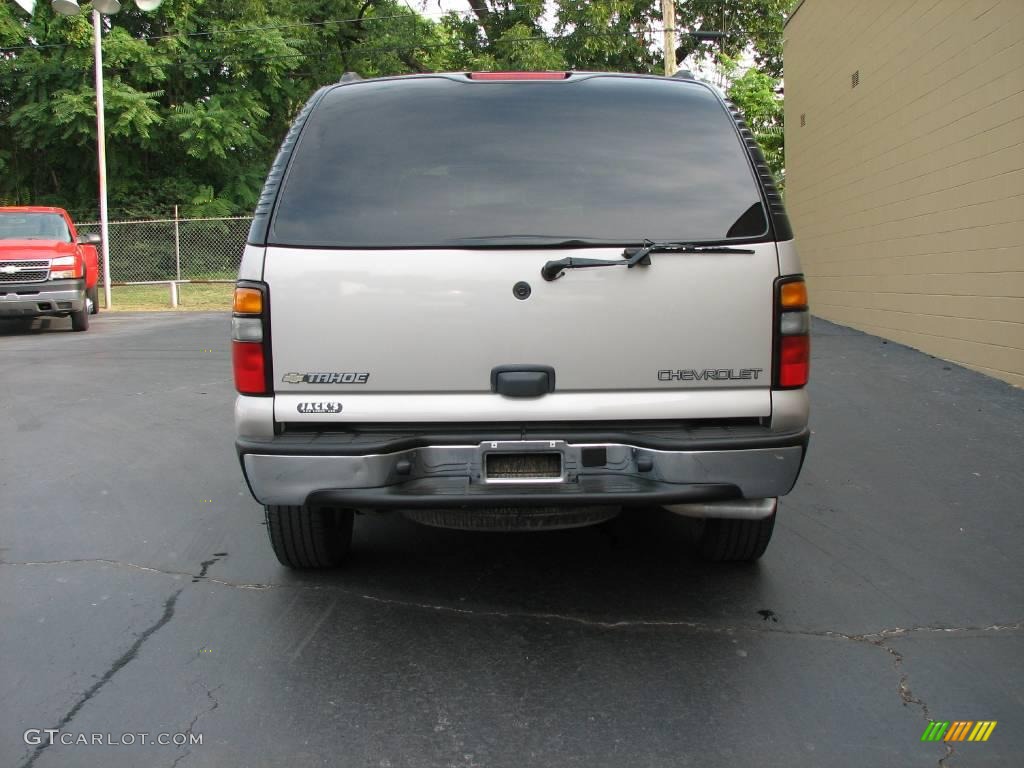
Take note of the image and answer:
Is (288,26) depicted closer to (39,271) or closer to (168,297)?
(168,297)

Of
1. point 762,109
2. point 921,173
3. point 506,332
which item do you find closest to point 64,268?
point 921,173

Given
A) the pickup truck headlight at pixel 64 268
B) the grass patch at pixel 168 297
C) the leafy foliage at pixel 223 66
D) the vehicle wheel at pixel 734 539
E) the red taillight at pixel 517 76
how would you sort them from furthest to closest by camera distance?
the leafy foliage at pixel 223 66 → the grass patch at pixel 168 297 → the pickup truck headlight at pixel 64 268 → the vehicle wheel at pixel 734 539 → the red taillight at pixel 517 76

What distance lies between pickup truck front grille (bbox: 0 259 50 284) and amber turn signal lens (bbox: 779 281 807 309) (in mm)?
13466

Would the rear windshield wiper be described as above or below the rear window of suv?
below

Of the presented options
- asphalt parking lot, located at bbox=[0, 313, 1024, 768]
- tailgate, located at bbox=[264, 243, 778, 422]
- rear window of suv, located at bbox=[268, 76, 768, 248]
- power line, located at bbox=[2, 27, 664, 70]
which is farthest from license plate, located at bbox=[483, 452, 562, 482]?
power line, located at bbox=[2, 27, 664, 70]

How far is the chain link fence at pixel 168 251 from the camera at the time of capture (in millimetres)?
23578

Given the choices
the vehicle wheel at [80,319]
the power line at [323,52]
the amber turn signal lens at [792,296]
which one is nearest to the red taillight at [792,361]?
the amber turn signal lens at [792,296]

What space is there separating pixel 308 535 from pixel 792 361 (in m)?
2.12

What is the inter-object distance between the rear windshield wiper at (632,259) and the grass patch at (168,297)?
683 inches

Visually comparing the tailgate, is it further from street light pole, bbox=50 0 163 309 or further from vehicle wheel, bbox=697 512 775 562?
street light pole, bbox=50 0 163 309

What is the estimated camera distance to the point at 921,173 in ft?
36.2

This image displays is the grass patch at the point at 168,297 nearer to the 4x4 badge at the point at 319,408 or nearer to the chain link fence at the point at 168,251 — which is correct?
the chain link fence at the point at 168,251

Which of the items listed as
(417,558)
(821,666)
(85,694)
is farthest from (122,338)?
(821,666)

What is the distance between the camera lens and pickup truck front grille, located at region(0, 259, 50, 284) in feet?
46.8
